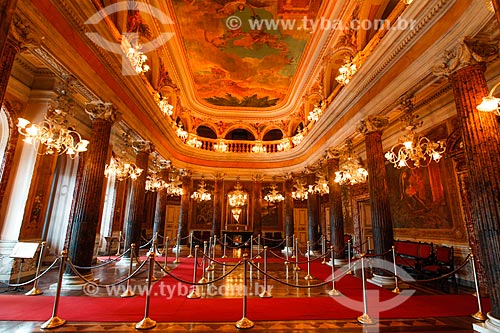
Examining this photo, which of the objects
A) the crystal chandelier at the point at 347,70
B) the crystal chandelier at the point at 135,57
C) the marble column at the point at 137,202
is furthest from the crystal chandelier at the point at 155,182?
the crystal chandelier at the point at 347,70

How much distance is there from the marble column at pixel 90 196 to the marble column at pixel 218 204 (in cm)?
926

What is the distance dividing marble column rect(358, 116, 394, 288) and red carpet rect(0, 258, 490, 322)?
3.79 feet

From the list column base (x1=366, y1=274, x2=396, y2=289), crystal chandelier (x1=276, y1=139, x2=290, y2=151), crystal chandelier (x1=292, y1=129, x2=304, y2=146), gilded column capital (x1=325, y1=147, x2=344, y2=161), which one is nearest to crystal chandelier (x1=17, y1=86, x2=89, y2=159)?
column base (x1=366, y1=274, x2=396, y2=289)

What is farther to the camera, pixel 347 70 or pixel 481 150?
pixel 347 70

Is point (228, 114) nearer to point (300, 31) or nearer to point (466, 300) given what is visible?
point (300, 31)

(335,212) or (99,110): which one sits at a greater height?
(99,110)

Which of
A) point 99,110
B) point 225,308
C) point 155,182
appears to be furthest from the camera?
point 155,182

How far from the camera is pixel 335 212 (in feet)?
29.8

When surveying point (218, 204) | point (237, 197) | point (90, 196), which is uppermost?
point (237, 197)

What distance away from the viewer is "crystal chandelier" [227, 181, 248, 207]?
50.5 ft

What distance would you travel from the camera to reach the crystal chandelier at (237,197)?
15391mm

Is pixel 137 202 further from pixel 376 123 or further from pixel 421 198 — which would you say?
pixel 421 198

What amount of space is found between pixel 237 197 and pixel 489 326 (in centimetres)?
1289

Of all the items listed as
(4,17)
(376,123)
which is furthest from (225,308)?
(376,123)
